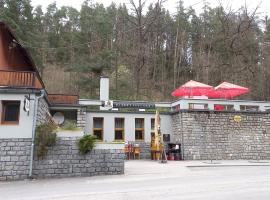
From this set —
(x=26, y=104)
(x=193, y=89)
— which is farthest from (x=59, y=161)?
(x=193, y=89)

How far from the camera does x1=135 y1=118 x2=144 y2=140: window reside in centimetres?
1955

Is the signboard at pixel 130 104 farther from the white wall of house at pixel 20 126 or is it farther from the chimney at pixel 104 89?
the white wall of house at pixel 20 126

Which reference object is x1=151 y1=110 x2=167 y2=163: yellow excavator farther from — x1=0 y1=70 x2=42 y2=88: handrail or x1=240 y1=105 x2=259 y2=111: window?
x1=0 y1=70 x2=42 y2=88: handrail

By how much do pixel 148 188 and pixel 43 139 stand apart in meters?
5.00

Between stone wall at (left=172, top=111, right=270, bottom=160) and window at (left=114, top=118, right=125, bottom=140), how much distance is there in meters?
3.17

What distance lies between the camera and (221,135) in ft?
61.7

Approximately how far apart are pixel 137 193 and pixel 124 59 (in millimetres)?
24339

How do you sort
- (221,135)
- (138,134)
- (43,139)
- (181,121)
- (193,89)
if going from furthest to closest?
(193,89), (138,134), (221,135), (181,121), (43,139)

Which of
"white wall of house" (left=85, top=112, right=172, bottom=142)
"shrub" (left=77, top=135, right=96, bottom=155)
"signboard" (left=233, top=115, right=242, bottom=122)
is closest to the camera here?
"shrub" (left=77, top=135, right=96, bottom=155)

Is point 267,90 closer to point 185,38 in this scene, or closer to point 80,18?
point 185,38

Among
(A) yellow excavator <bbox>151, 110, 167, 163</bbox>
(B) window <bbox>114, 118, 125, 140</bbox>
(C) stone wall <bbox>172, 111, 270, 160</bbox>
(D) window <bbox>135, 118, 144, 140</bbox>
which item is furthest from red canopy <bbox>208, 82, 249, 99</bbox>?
(B) window <bbox>114, 118, 125, 140</bbox>

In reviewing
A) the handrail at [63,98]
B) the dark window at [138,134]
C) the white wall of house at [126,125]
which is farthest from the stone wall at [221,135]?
the handrail at [63,98]

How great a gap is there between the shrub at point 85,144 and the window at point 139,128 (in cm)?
720

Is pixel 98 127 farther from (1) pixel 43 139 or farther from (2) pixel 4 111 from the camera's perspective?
(2) pixel 4 111
